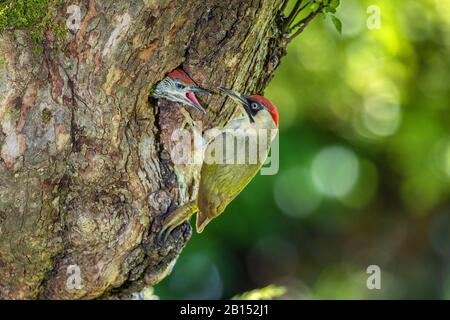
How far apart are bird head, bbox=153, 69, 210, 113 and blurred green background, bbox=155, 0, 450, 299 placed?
10.2 feet

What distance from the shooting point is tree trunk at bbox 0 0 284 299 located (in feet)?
10.2

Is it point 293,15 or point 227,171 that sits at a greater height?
point 293,15

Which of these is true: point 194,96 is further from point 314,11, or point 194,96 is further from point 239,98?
point 314,11

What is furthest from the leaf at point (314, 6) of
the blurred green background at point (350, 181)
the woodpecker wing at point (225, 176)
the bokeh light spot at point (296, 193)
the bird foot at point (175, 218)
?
the bokeh light spot at point (296, 193)

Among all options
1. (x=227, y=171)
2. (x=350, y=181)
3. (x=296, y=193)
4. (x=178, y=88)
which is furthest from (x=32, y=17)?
(x=350, y=181)

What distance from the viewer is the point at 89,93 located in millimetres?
3174

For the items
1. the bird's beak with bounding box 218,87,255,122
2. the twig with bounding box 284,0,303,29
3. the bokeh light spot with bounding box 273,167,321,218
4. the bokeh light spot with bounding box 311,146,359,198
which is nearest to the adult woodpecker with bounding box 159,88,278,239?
the bird's beak with bounding box 218,87,255,122

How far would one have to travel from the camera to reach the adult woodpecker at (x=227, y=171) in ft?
10.8

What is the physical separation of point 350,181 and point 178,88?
4.54 m

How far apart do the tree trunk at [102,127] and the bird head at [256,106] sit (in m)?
0.08

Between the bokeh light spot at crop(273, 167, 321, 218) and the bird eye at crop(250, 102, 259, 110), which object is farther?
the bokeh light spot at crop(273, 167, 321, 218)

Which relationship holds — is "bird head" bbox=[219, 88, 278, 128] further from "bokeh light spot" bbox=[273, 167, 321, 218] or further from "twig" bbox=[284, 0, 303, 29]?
"bokeh light spot" bbox=[273, 167, 321, 218]

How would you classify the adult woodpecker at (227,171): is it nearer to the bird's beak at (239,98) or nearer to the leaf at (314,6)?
the bird's beak at (239,98)

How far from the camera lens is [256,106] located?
10.8 ft
